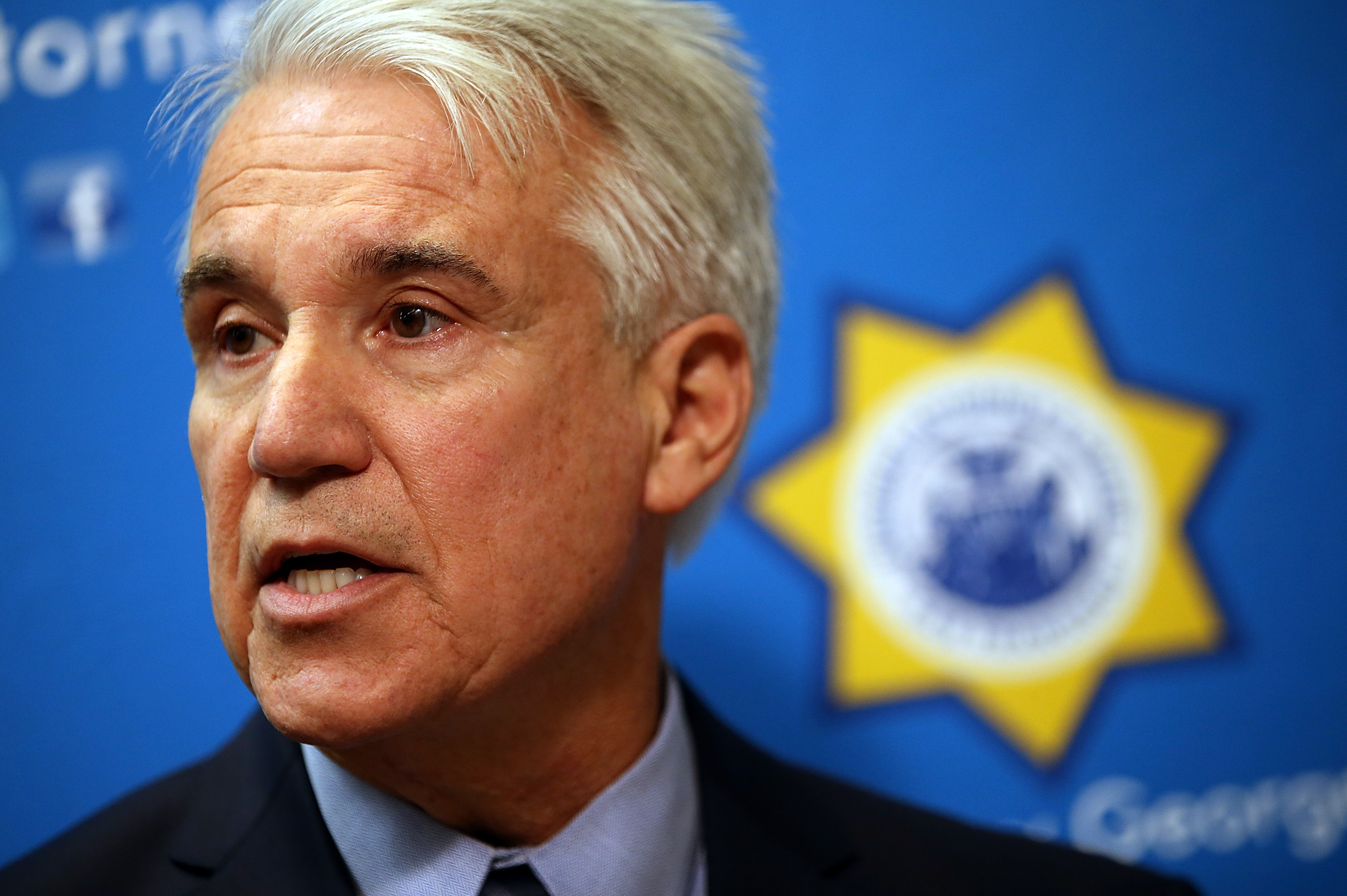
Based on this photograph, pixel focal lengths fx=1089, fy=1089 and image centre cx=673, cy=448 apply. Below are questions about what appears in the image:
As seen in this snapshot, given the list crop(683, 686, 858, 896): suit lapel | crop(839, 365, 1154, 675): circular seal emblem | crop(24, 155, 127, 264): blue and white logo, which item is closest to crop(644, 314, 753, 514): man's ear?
crop(683, 686, 858, 896): suit lapel

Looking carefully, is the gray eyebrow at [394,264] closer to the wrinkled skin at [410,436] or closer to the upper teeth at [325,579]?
the wrinkled skin at [410,436]

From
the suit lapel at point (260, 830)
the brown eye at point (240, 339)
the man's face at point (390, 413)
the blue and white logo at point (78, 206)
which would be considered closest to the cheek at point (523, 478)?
the man's face at point (390, 413)

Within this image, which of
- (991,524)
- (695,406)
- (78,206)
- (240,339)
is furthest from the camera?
(991,524)

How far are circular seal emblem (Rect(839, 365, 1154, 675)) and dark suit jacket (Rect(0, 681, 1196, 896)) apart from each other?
1.09 ft

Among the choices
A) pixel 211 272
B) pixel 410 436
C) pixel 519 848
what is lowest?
pixel 519 848

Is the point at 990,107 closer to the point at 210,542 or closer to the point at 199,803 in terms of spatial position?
the point at 210,542

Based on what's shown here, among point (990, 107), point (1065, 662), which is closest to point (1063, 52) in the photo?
point (990, 107)

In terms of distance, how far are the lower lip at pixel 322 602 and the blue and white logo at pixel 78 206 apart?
76cm

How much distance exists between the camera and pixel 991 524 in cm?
170

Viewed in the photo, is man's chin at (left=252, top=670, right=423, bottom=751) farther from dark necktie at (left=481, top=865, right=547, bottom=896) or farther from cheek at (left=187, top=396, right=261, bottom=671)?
dark necktie at (left=481, top=865, right=547, bottom=896)

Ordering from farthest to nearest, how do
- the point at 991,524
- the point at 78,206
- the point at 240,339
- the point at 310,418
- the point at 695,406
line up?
the point at 991,524 → the point at 78,206 → the point at 695,406 → the point at 240,339 → the point at 310,418

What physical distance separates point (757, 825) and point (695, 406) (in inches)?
20.0

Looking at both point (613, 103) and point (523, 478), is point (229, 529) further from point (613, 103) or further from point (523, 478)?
point (613, 103)

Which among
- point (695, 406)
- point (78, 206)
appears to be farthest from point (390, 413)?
point (78, 206)
